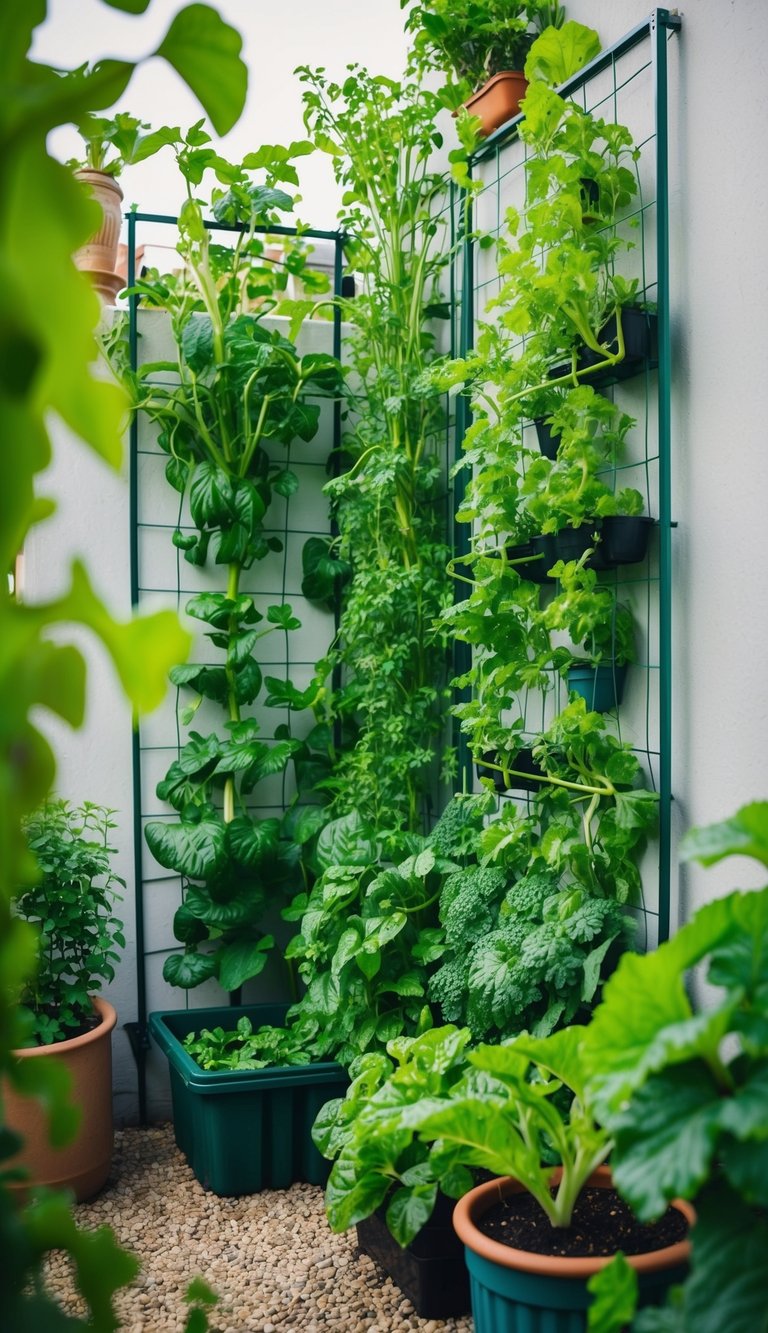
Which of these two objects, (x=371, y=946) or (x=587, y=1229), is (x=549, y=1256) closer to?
(x=587, y=1229)

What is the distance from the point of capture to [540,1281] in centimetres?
140

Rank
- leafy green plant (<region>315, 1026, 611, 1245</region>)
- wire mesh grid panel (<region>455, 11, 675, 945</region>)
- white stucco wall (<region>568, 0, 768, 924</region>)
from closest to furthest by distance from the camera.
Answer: leafy green plant (<region>315, 1026, 611, 1245</region>) < white stucco wall (<region>568, 0, 768, 924</region>) < wire mesh grid panel (<region>455, 11, 675, 945</region>)

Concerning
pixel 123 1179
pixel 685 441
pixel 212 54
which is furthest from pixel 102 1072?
pixel 212 54

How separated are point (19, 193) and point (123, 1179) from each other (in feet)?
8.79

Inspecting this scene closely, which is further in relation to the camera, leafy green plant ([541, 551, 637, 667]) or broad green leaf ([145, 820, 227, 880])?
broad green leaf ([145, 820, 227, 880])

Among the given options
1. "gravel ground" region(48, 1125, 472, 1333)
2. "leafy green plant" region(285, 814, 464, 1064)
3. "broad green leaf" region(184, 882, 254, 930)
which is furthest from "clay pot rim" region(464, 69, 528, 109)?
"gravel ground" region(48, 1125, 472, 1333)

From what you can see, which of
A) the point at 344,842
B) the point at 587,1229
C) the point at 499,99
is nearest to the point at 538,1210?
the point at 587,1229

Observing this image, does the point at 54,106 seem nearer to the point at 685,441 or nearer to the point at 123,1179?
the point at 685,441

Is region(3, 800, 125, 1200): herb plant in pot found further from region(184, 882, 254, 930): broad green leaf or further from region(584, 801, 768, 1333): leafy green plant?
region(584, 801, 768, 1333): leafy green plant

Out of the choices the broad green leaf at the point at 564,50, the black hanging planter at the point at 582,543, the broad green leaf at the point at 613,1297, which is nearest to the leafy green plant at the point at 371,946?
the black hanging planter at the point at 582,543

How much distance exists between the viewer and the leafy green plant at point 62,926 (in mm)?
2498

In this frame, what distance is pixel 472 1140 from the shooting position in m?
1.50

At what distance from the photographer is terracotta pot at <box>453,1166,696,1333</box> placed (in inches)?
53.9

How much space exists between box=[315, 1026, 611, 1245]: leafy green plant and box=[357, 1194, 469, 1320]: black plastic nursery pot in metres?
0.09
